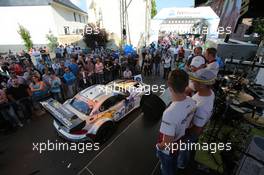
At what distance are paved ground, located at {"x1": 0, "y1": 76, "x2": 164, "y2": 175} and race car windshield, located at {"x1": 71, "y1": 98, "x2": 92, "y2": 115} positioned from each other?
3.71 ft

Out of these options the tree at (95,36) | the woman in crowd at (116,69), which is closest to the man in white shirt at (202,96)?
the woman in crowd at (116,69)

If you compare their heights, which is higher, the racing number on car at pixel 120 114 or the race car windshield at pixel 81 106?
→ the race car windshield at pixel 81 106

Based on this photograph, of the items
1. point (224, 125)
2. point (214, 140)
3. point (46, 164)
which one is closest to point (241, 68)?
point (224, 125)

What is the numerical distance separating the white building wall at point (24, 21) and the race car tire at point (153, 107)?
60.6 feet

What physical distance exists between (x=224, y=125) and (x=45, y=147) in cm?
529

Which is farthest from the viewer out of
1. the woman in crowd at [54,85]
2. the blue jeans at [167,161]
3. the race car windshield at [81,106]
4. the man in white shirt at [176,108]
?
the woman in crowd at [54,85]

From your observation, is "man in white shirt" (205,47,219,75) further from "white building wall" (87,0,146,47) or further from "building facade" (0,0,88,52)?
"building facade" (0,0,88,52)

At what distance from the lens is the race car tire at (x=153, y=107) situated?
519 cm

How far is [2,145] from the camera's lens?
4535 mm

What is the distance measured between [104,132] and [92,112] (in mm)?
761

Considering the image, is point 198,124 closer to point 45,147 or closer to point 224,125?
point 224,125

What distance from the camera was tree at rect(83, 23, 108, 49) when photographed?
15078mm

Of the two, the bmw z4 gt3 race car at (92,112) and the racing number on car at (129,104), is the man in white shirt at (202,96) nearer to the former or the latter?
the bmw z4 gt3 race car at (92,112)

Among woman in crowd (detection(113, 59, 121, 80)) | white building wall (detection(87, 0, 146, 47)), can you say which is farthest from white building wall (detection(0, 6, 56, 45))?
woman in crowd (detection(113, 59, 121, 80))
